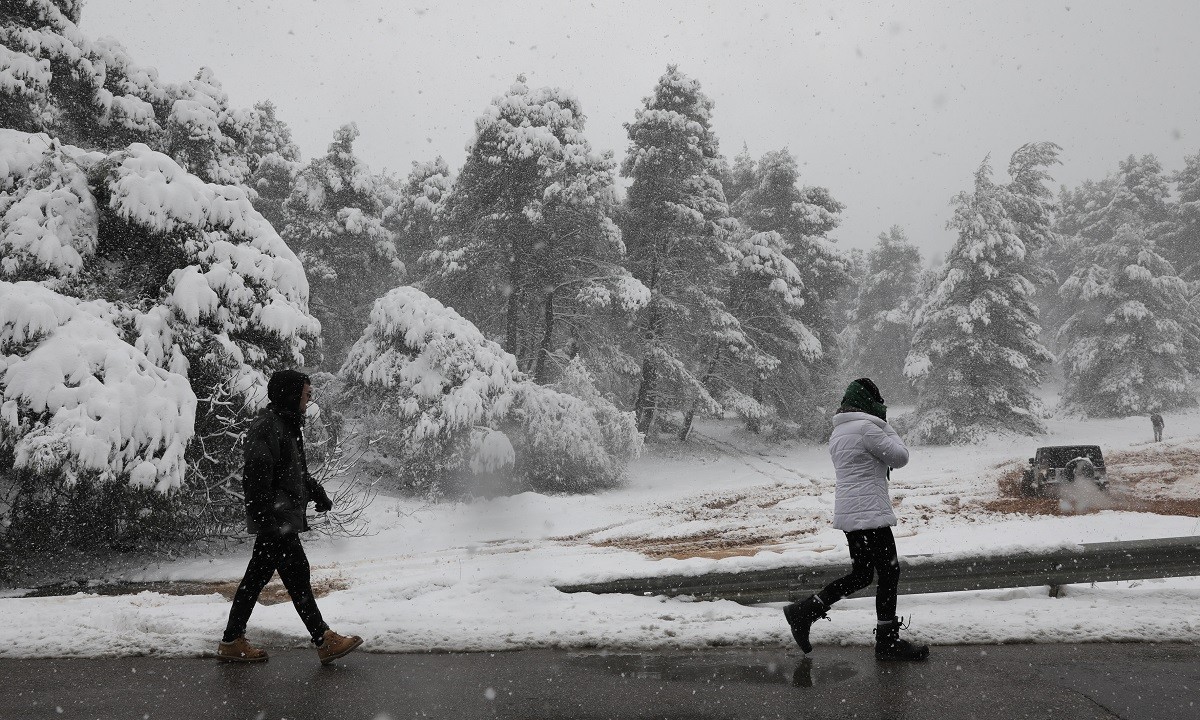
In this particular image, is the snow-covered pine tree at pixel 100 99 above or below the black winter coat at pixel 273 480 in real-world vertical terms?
above

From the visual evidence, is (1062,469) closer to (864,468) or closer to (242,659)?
(864,468)

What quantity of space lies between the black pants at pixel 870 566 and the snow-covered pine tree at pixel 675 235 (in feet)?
69.2

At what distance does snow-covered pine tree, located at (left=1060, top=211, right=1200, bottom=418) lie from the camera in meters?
32.4

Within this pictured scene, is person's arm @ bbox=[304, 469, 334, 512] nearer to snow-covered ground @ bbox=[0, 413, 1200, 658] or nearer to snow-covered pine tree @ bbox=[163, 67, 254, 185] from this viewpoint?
snow-covered ground @ bbox=[0, 413, 1200, 658]

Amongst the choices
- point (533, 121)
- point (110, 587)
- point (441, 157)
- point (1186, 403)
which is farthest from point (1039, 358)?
point (110, 587)

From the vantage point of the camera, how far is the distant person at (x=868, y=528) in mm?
4199

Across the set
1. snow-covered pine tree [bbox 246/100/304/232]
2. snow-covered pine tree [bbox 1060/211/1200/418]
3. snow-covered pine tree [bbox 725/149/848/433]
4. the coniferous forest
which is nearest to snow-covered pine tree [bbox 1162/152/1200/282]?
the coniferous forest

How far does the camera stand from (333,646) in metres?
4.23

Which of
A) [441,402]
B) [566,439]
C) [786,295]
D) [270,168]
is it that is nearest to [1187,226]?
[786,295]

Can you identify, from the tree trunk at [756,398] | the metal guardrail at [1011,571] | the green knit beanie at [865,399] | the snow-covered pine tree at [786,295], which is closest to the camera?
the green knit beanie at [865,399]

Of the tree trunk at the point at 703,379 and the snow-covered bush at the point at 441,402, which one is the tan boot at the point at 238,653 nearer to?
the snow-covered bush at the point at 441,402

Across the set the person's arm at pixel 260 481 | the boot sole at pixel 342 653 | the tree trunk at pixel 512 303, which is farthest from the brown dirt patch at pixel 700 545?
the tree trunk at pixel 512 303

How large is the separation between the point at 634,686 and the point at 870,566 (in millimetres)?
1606

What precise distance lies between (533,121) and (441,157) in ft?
30.3
